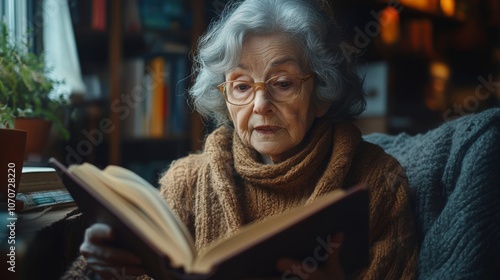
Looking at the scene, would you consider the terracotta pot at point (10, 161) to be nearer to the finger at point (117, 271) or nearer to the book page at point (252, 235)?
the finger at point (117, 271)

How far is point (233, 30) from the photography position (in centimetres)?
118

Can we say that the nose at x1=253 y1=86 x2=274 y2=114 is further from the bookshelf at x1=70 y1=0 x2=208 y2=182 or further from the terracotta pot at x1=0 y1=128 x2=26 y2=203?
the bookshelf at x1=70 y1=0 x2=208 y2=182

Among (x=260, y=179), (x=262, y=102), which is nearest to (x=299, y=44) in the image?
(x=262, y=102)

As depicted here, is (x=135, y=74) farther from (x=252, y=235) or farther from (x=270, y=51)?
(x=252, y=235)

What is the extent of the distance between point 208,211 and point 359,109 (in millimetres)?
472

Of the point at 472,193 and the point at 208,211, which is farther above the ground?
the point at 472,193

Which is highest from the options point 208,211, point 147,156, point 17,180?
point 17,180

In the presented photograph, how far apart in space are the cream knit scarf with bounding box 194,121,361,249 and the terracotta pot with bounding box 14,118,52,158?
0.42m

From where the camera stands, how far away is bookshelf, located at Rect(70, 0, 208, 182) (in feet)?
7.52

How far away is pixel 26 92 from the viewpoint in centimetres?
130

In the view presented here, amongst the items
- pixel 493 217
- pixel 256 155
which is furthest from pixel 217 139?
pixel 493 217

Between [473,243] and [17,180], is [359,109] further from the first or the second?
[17,180]

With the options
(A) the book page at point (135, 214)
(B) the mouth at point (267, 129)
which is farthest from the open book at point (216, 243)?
(B) the mouth at point (267, 129)

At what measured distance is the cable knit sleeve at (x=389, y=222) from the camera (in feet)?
3.55
